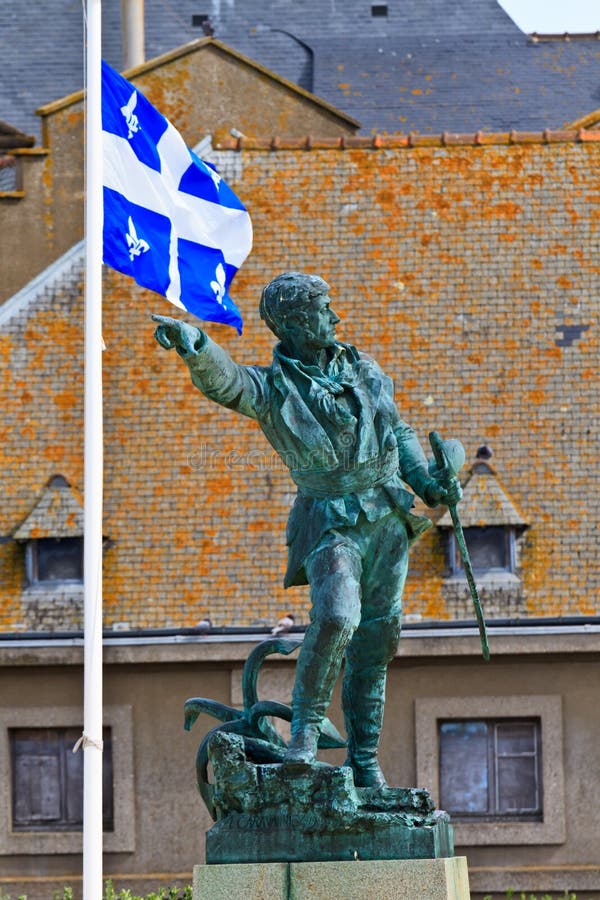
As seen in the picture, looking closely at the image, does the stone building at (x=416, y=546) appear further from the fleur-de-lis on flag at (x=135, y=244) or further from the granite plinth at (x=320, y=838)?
the granite plinth at (x=320, y=838)

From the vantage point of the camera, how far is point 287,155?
33344mm

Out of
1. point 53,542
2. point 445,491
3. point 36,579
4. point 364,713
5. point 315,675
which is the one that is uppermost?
point 53,542

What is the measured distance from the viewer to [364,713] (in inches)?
510

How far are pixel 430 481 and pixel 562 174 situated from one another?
2044 centimetres

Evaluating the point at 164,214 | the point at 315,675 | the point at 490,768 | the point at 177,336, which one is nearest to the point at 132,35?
the point at 490,768

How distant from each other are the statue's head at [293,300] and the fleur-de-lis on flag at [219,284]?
19.6 feet

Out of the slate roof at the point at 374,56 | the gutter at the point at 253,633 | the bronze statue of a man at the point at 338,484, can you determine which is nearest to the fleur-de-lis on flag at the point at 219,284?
the bronze statue of a man at the point at 338,484

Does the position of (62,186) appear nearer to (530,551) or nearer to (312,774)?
(530,551)

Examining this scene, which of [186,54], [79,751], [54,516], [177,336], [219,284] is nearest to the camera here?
[177,336]

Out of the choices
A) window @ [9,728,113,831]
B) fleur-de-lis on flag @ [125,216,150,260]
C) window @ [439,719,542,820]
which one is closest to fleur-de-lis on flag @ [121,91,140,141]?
fleur-de-lis on flag @ [125,216,150,260]

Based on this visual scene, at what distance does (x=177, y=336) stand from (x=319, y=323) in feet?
3.39

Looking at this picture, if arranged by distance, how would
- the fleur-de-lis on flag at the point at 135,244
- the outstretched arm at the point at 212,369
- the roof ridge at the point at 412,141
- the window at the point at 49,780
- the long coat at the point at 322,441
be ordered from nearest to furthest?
1. the outstretched arm at the point at 212,369
2. the long coat at the point at 322,441
3. the fleur-de-lis on flag at the point at 135,244
4. the window at the point at 49,780
5. the roof ridge at the point at 412,141

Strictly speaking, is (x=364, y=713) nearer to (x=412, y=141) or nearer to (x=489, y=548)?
(x=489, y=548)

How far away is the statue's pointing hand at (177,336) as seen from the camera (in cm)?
1205
